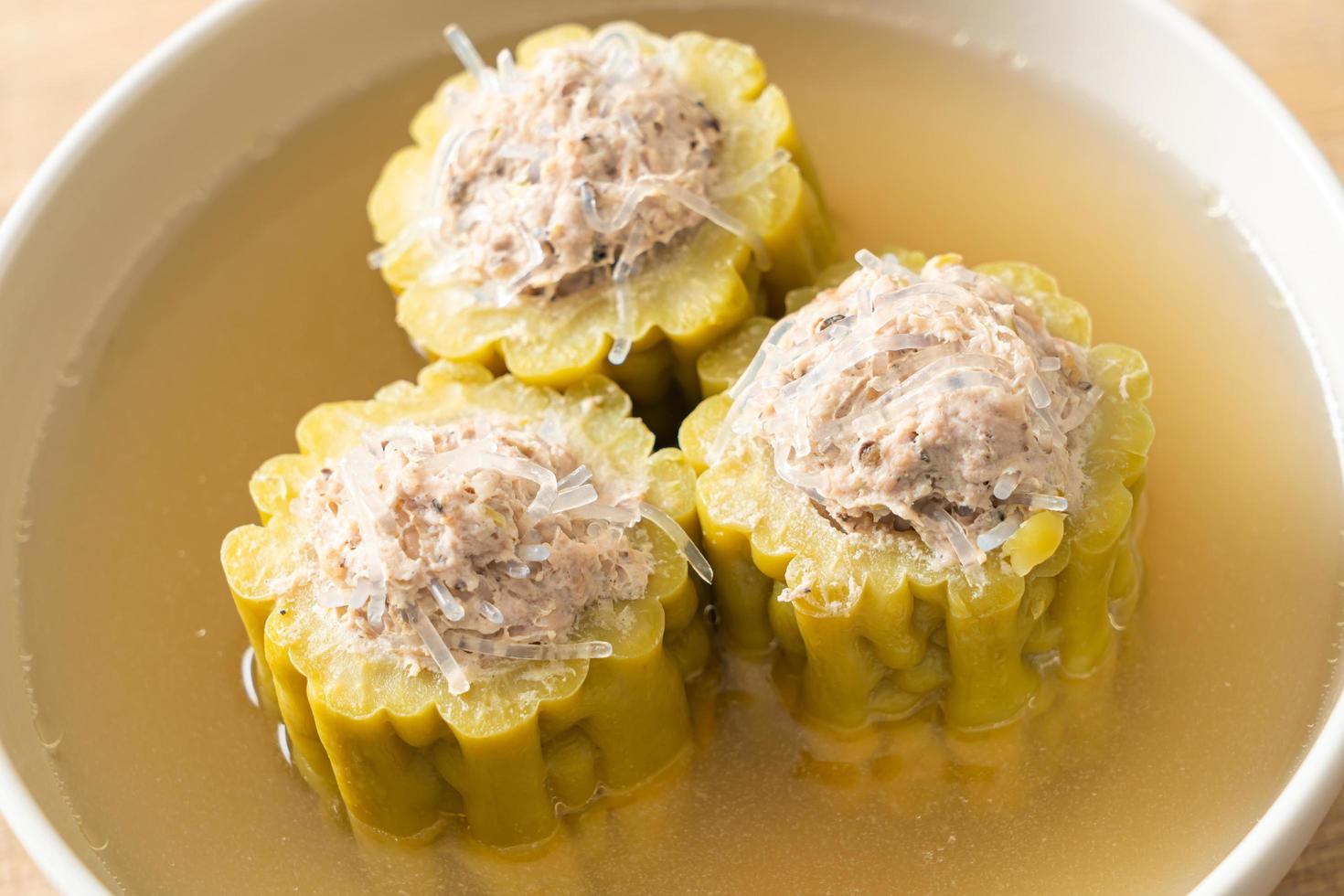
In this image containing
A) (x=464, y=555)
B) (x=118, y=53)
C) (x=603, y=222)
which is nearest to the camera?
(x=464, y=555)

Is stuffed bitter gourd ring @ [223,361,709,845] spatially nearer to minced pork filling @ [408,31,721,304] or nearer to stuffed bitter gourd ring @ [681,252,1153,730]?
stuffed bitter gourd ring @ [681,252,1153,730]

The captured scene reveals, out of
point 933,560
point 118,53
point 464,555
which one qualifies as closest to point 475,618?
point 464,555

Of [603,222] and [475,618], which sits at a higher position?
[603,222]

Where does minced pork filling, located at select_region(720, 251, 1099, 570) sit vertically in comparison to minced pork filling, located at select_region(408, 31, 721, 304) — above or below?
below

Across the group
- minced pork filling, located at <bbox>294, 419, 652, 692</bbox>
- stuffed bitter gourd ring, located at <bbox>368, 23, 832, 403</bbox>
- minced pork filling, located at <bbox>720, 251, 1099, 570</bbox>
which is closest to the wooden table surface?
stuffed bitter gourd ring, located at <bbox>368, 23, 832, 403</bbox>

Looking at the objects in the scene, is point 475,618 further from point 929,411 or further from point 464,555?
point 929,411
